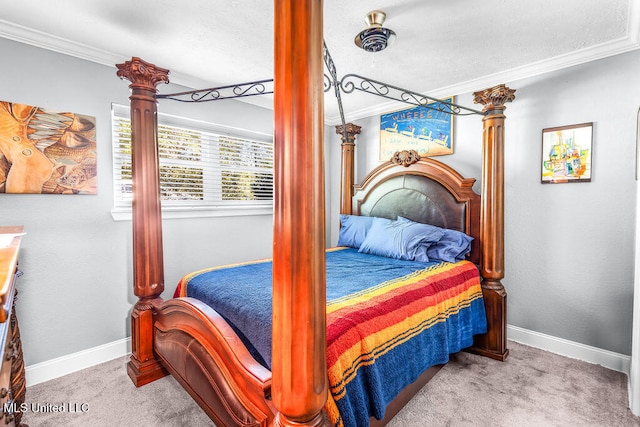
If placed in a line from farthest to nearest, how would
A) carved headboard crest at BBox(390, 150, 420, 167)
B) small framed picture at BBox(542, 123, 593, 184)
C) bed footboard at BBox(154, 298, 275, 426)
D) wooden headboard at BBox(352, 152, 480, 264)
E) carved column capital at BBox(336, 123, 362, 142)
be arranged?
carved column capital at BBox(336, 123, 362, 142) < carved headboard crest at BBox(390, 150, 420, 167) < wooden headboard at BBox(352, 152, 480, 264) < small framed picture at BBox(542, 123, 593, 184) < bed footboard at BBox(154, 298, 275, 426)

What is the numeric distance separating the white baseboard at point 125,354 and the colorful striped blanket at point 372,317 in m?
0.64

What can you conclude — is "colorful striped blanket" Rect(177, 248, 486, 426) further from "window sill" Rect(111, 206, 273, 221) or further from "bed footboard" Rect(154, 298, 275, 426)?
"window sill" Rect(111, 206, 273, 221)

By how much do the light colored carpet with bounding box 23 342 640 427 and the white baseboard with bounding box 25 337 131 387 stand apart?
0.20 feet

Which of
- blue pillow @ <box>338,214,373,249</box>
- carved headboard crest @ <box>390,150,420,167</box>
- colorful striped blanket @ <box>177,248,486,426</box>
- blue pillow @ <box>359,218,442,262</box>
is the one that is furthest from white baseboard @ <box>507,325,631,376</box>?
carved headboard crest @ <box>390,150,420,167</box>

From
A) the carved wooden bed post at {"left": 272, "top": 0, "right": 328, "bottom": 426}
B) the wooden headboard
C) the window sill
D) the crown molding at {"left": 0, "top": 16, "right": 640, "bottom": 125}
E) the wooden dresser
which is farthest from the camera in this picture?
the wooden headboard

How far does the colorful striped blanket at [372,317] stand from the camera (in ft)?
4.28

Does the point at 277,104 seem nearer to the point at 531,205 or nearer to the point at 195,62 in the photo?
the point at 195,62

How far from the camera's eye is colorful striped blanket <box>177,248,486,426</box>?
1.30 metres

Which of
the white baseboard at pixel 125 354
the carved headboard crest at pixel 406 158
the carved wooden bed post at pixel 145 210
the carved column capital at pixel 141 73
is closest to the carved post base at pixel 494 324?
the white baseboard at pixel 125 354

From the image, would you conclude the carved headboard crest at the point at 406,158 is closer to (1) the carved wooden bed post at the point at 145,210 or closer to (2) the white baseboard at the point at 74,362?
(1) the carved wooden bed post at the point at 145,210

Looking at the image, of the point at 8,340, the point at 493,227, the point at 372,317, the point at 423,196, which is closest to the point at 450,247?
the point at 493,227

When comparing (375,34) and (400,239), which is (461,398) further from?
(375,34)

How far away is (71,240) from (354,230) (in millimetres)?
2351

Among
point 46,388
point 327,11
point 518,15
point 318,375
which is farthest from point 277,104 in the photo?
point 46,388
